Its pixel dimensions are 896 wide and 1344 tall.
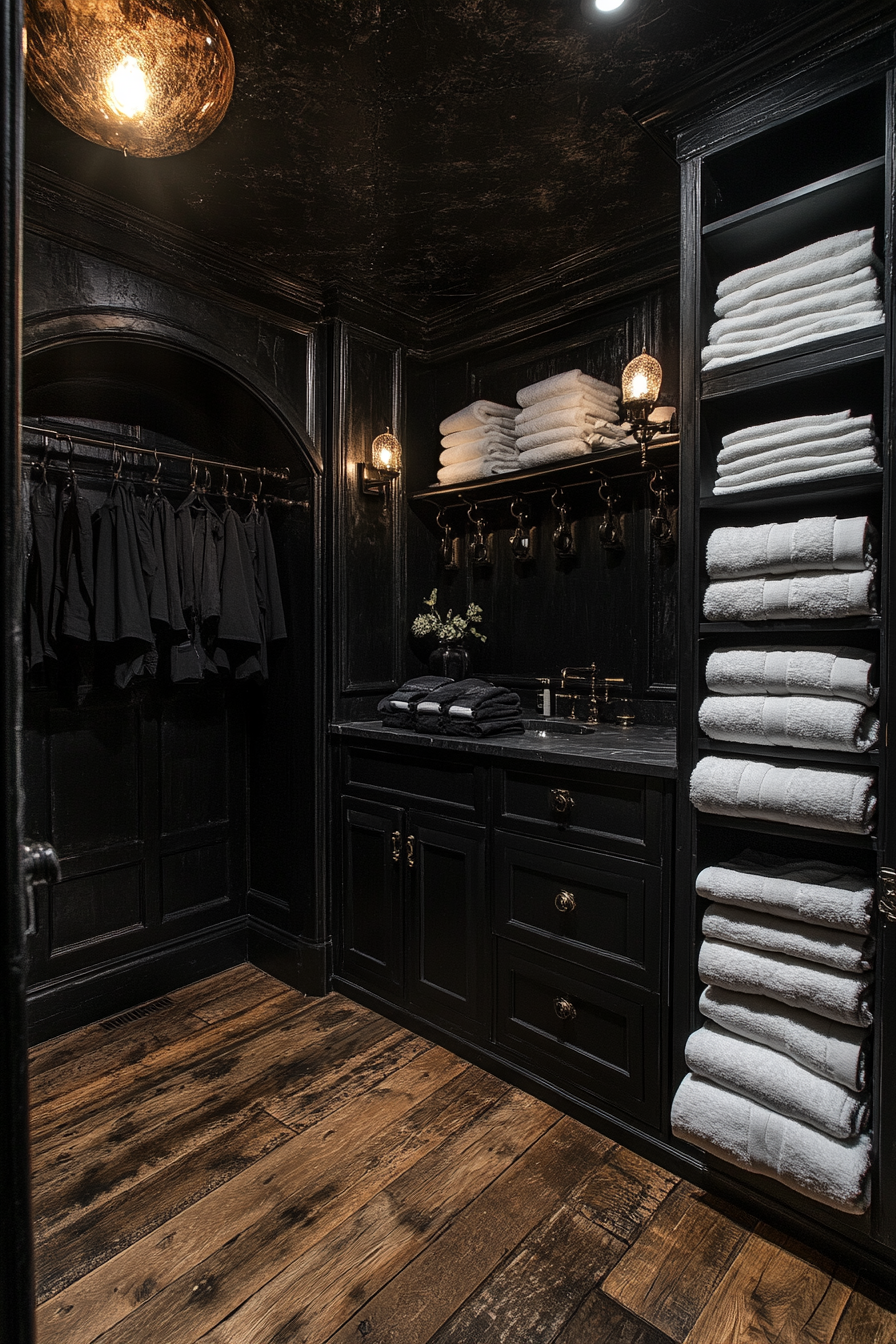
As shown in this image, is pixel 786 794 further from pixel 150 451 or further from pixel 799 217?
pixel 150 451

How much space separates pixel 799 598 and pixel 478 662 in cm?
174

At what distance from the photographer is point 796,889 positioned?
5.42 ft

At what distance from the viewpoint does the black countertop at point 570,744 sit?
2016 millimetres

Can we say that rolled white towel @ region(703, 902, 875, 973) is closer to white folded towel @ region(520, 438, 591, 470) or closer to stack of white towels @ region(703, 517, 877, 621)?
stack of white towels @ region(703, 517, 877, 621)

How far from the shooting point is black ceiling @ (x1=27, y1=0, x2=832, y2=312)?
170cm

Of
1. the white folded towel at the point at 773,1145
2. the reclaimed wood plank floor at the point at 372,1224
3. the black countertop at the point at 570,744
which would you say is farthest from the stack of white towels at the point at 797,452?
the reclaimed wood plank floor at the point at 372,1224

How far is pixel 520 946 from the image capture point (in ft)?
7.57

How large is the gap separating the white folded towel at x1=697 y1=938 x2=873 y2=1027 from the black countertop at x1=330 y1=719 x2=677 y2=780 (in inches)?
17.8

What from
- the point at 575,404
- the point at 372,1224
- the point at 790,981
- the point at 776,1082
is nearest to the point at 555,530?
the point at 575,404

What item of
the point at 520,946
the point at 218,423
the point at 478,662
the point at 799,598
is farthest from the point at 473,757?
the point at 218,423

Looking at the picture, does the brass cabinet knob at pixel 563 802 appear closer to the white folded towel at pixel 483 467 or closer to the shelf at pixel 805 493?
the shelf at pixel 805 493

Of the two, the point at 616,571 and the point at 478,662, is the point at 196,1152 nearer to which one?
the point at 478,662

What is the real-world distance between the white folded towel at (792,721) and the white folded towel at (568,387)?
1382 millimetres

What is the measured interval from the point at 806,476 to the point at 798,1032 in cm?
126
